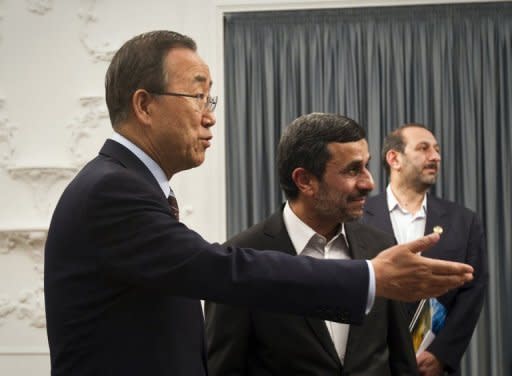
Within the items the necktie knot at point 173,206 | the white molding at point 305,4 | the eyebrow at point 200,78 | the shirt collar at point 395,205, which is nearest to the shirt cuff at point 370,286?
the necktie knot at point 173,206

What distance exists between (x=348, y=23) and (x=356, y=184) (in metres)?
2.91

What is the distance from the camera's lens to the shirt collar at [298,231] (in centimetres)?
222

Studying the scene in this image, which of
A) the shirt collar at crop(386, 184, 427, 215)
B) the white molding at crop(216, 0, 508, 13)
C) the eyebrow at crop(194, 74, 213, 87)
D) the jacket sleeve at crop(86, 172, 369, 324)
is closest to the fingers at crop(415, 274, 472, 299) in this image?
the jacket sleeve at crop(86, 172, 369, 324)

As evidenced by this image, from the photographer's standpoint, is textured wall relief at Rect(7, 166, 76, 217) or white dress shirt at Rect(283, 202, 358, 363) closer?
white dress shirt at Rect(283, 202, 358, 363)

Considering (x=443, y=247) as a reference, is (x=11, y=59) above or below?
above

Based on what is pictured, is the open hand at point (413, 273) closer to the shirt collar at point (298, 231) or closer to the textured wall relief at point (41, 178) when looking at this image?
the shirt collar at point (298, 231)

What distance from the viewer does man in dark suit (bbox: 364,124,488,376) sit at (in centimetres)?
Answer: 360

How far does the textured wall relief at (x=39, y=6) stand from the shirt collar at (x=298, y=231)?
10.9 ft

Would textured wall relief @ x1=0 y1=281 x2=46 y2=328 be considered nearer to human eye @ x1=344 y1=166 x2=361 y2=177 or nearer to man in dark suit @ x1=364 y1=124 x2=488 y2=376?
A: man in dark suit @ x1=364 y1=124 x2=488 y2=376

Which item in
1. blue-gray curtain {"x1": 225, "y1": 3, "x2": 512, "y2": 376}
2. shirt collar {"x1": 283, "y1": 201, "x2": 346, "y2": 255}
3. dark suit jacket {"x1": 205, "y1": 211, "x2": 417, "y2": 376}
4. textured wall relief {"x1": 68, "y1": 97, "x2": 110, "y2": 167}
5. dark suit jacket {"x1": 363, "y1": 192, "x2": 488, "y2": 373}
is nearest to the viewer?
dark suit jacket {"x1": 205, "y1": 211, "x2": 417, "y2": 376}

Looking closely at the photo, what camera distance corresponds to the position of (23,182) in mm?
4898

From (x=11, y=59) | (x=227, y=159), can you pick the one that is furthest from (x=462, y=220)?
(x=11, y=59)

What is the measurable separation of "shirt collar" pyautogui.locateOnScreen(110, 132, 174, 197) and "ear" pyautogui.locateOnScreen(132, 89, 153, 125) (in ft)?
0.18

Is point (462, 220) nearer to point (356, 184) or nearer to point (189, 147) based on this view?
point (356, 184)
